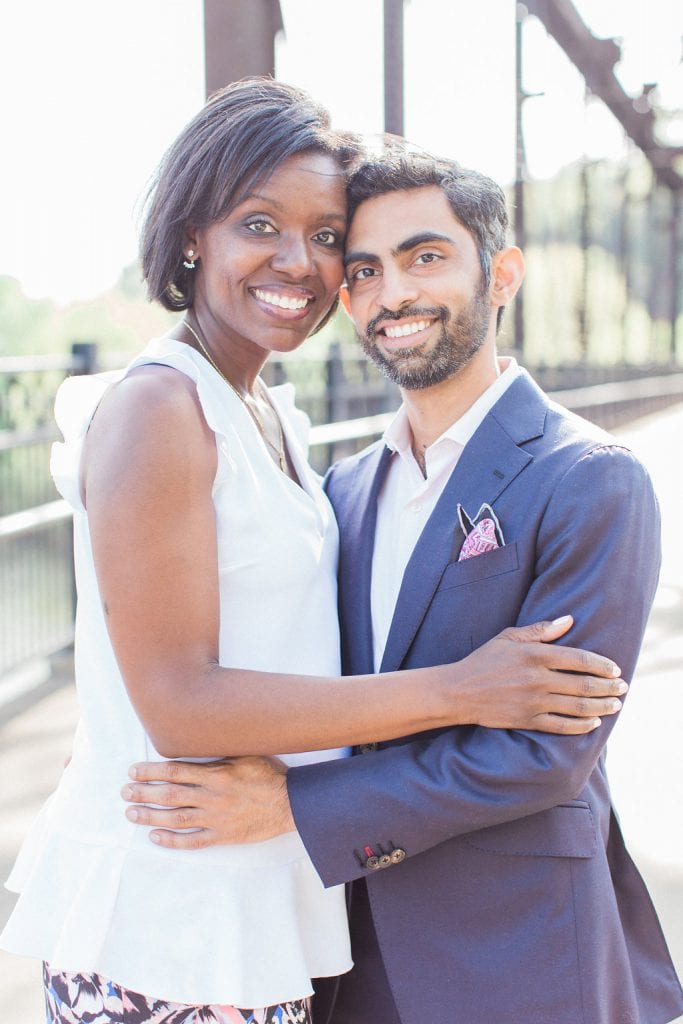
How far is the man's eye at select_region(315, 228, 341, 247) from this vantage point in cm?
213

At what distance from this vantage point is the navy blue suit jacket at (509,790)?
175cm

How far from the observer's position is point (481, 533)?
1.88 metres

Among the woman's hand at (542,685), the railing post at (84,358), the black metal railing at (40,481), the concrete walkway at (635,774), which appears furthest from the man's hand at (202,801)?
the railing post at (84,358)

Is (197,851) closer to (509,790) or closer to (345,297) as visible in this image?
(509,790)

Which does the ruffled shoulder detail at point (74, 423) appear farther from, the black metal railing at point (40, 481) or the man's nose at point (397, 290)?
the black metal railing at point (40, 481)

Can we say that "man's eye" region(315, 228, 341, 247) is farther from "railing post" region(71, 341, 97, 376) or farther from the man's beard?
"railing post" region(71, 341, 97, 376)

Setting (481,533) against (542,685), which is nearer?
(542,685)

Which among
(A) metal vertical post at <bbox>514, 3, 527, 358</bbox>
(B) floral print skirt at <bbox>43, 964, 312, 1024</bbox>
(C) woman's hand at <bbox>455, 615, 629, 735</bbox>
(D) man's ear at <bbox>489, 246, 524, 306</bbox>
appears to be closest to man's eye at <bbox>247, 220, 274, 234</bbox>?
(D) man's ear at <bbox>489, 246, 524, 306</bbox>

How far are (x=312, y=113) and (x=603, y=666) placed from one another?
3.60 feet

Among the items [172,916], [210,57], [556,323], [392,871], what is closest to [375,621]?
[392,871]

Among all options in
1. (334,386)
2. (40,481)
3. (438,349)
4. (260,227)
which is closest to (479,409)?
(438,349)

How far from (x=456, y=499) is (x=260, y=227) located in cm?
59

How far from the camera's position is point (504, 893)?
6.08 ft

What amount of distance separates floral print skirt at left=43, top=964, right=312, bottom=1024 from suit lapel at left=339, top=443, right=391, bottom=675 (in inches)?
23.5
